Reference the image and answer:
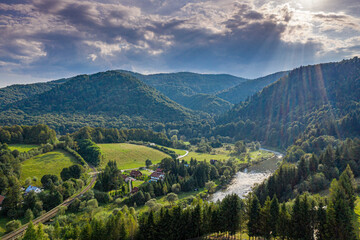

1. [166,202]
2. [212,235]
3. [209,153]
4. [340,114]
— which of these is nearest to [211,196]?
[166,202]

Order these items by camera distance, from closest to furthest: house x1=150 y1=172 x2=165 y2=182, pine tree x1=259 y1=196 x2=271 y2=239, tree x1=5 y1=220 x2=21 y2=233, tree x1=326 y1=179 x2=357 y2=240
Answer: tree x1=326 y1=179 x2=357 y2=240
pine tree x1=259 y1=196 x2=271 y2=239
tree x1=5 y1=220 x2=21 y2=233
house x1=150 y1=172 x2=165 y2=182

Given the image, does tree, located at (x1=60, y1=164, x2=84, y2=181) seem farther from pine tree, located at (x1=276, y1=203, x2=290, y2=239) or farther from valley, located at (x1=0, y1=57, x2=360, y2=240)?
pine tree, located at (x1=276, y1=203, x2=290, y2=239)

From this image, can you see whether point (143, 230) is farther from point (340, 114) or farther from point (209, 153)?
point (340, 114)

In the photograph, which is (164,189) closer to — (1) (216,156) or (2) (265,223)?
(2) (265,223)

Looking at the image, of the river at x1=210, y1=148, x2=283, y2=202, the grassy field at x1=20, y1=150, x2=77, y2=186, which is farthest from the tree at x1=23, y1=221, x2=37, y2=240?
the river at x1=210, y1=148, x2=283, y2=202

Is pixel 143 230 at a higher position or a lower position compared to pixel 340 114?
lower
